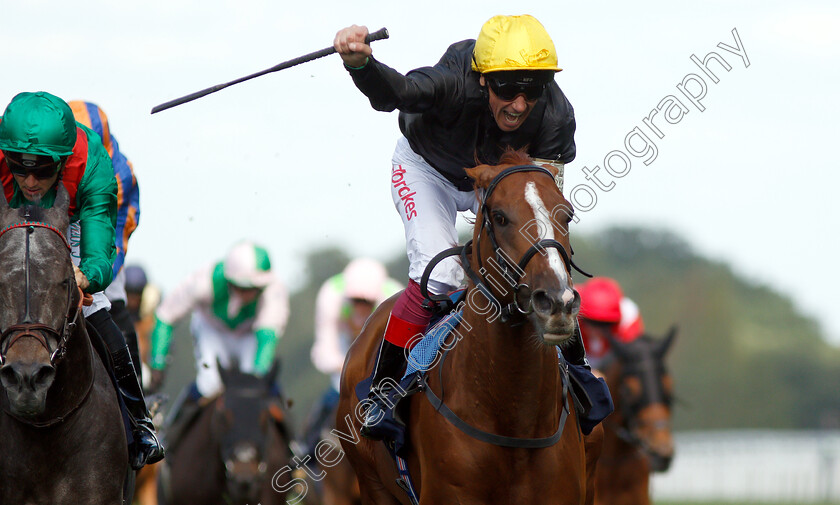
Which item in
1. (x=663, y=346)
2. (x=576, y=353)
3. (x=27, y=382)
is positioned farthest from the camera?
(x=663, y=346)

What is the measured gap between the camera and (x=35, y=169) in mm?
5215

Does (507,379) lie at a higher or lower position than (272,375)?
higher

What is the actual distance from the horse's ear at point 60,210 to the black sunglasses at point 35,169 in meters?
0.10

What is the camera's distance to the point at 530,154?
612 centimetres

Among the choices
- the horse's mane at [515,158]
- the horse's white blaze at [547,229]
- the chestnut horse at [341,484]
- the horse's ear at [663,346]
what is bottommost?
the chestnut horse at [341,484]

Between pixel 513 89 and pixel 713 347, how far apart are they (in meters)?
53.3

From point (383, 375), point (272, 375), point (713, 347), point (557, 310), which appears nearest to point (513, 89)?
point (557, 310)

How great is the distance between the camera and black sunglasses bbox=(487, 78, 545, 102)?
225 inches

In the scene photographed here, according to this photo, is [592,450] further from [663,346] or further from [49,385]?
[663,346]

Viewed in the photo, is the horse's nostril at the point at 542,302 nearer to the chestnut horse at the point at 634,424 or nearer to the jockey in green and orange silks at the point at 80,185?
the jockey in green and orange silks at the point at 80,185

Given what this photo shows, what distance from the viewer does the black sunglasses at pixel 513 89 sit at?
571cm

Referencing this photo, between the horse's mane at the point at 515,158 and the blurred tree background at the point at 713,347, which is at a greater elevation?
the horse's mane at the point at 515,158

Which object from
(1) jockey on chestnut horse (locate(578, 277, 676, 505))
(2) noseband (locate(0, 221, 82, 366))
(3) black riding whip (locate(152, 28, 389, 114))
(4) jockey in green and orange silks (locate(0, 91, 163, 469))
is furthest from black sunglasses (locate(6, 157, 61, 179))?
(1) jockey on chestnut horse (locate(578, 277, 676, 505))

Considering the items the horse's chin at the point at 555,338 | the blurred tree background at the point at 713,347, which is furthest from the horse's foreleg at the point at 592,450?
the blurred tree background at the point at 713,347
